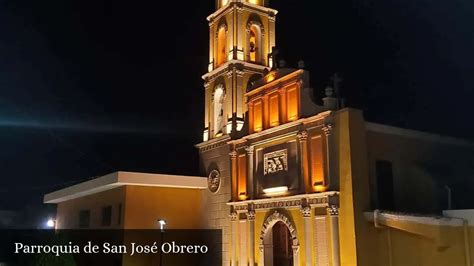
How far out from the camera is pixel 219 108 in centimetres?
2328

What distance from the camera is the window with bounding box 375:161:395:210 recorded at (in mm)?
15844

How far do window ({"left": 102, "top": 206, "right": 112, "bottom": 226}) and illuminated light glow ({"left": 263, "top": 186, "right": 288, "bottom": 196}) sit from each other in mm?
7541

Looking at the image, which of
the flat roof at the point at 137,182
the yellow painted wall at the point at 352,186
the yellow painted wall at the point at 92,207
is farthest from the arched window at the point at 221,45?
the yellow painted wall at the point at 352,186

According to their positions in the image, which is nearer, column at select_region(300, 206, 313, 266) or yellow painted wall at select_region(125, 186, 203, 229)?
column at select_region(300, 206, 313, 266)

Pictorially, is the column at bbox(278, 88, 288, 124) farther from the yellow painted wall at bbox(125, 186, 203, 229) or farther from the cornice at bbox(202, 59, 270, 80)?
the yellow painted wall at bbox(125, 186, 203, 229)

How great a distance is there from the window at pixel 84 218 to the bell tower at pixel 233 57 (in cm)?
730

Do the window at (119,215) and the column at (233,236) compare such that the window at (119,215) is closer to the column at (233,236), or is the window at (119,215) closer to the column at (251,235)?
the column at (233,236)

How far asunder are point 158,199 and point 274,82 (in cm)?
737

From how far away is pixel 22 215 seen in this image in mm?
41094

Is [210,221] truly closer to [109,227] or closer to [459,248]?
[109,227]

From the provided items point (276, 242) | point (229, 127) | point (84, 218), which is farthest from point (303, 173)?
point (84, 218)

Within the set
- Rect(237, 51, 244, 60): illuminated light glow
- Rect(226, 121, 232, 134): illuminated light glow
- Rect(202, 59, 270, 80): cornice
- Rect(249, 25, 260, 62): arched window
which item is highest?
Rect(249, 25, 260, 62): arched window

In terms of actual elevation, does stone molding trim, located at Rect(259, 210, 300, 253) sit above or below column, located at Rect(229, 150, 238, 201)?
below

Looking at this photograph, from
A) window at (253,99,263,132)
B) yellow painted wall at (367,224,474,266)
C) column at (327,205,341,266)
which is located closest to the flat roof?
window at (253,99,263,132)
